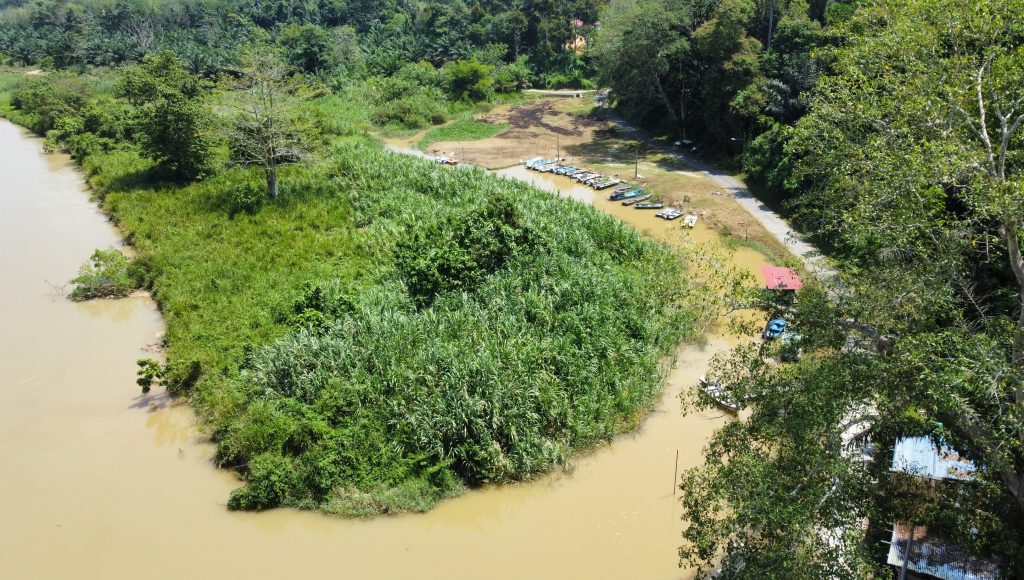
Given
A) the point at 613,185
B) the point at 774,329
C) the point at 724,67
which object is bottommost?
the point at 774,329

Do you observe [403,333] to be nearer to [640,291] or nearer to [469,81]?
[640,291]

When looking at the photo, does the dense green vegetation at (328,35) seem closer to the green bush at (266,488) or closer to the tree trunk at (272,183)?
the tree trunk at (272,183)

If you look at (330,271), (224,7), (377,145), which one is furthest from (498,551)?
(224,7)

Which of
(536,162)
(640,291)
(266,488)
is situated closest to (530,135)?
(536,162)

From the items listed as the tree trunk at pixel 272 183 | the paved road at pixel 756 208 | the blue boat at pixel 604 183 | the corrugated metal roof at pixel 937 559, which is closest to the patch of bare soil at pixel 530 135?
the paved road at pixel 756 208

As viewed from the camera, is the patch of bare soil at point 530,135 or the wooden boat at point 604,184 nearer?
the wooden boat at point 604,184

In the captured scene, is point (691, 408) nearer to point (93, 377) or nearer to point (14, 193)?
point (93, 377)
